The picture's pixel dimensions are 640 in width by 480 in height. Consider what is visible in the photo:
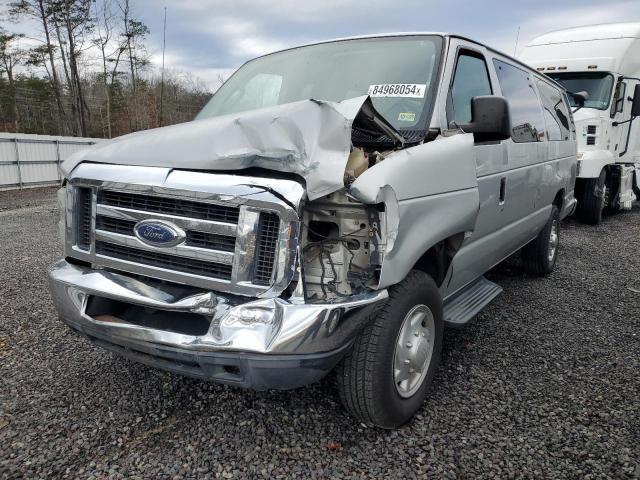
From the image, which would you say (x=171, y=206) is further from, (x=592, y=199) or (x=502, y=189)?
(x=592, y=199)

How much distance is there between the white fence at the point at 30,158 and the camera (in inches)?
576

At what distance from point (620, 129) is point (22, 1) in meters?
26.3

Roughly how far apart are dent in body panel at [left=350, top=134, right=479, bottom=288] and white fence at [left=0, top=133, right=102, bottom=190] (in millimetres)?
14220

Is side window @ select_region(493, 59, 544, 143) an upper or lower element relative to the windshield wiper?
upper

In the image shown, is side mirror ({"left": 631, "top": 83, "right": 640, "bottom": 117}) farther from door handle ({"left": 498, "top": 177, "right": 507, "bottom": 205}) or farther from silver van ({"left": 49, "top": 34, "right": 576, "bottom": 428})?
silver van ({"left": 49, "top": 34, "right": 576, "bottom": 428})

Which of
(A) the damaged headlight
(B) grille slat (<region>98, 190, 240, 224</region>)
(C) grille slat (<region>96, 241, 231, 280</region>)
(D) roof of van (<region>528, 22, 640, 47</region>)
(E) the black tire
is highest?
(D) roof of van (<region>528, 22, 640, 47</region>)

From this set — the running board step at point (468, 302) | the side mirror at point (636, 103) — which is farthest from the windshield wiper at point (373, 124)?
the side mirror at point (636, 103)

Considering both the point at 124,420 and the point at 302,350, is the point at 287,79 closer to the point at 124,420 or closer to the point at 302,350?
the point at 302,350

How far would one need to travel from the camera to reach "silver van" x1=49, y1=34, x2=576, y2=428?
81.4 inches

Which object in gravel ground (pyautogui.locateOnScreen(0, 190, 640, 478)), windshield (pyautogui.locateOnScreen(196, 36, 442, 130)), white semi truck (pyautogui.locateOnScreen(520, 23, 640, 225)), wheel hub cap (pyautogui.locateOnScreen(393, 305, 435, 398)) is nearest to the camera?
gravel ground (pyautogui.locateOnScreen(0, 190, 640, 478))

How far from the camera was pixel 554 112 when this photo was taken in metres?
5.12

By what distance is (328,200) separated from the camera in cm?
221

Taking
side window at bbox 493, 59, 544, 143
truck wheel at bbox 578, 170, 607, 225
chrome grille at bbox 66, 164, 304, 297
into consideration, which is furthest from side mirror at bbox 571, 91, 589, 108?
chrome grille at bbox 66, 164, 304, 297

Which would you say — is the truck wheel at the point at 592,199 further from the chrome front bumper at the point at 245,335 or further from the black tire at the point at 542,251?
the chrome front bumper at the point at 245,335
